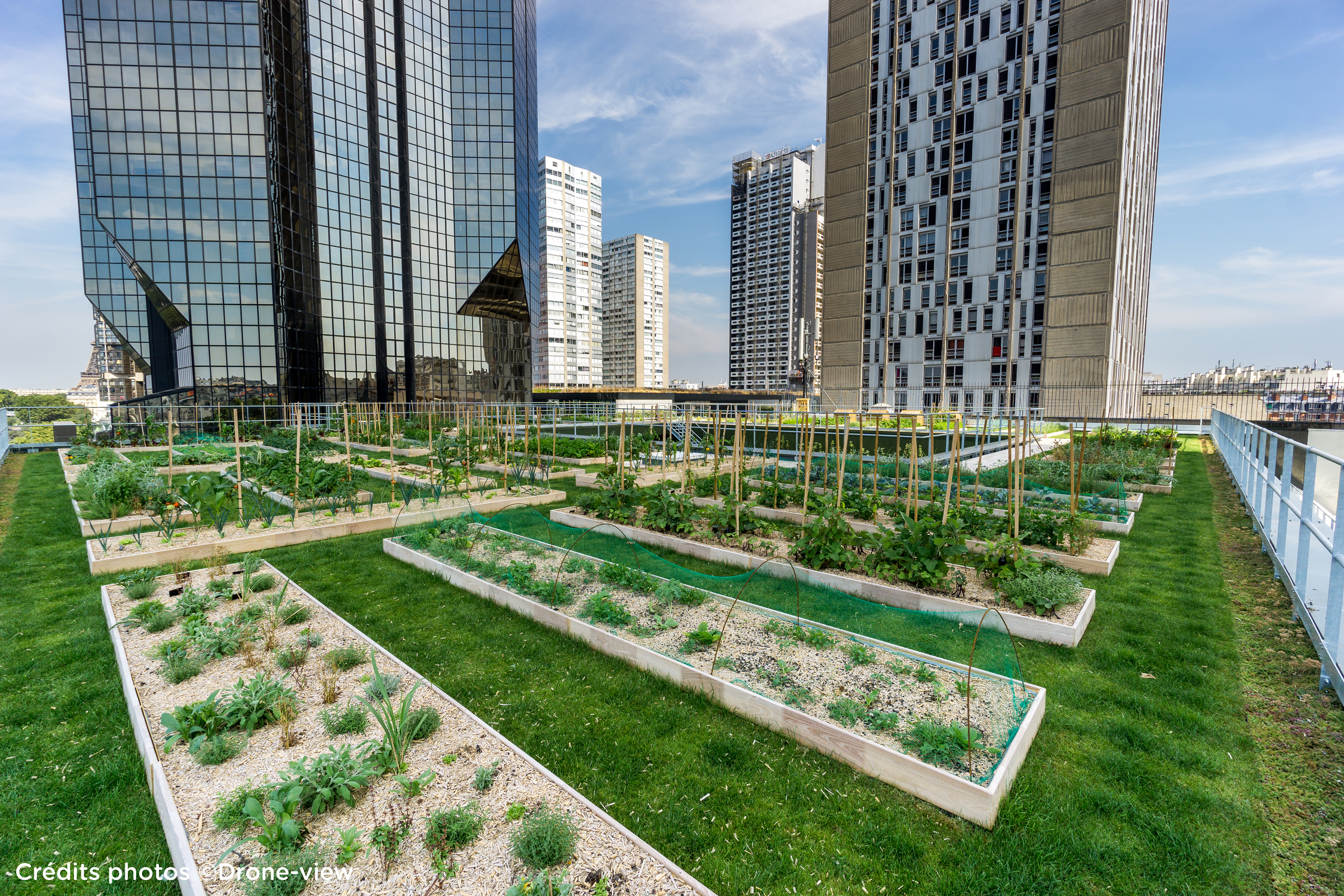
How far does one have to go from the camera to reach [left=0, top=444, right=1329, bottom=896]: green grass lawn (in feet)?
8.67

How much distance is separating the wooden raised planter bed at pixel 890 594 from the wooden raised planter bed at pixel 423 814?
2.86 metres

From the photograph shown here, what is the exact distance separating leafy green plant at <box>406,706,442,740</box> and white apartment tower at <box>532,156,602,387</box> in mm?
84774

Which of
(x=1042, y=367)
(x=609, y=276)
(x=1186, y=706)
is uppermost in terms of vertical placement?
(x=609, y=276)

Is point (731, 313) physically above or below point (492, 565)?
above

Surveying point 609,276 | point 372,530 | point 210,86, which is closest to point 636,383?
point 609,276

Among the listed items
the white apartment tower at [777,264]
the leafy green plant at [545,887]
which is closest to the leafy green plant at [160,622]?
the leafy green plant at [545,887]

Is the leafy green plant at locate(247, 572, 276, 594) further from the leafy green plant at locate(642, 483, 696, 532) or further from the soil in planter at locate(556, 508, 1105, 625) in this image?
the leafy green plant at locate(642, 483, 696, 532)

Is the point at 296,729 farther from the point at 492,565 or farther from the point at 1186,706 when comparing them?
the point at 1186,706

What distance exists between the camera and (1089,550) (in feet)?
22.9

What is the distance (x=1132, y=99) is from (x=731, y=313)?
71.0 metres

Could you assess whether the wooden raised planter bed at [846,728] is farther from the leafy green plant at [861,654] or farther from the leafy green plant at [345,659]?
the leafy green plant at [345,659]

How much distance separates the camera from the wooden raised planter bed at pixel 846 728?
2.94m

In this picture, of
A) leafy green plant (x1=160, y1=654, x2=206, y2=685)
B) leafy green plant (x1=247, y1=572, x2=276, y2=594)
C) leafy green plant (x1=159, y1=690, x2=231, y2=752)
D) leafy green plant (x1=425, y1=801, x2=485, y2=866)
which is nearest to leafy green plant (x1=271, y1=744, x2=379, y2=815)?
leafy green plant (x1=425, y1=801, x2=485, y2=866)

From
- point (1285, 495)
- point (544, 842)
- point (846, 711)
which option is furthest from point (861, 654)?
point (1285, 495)
